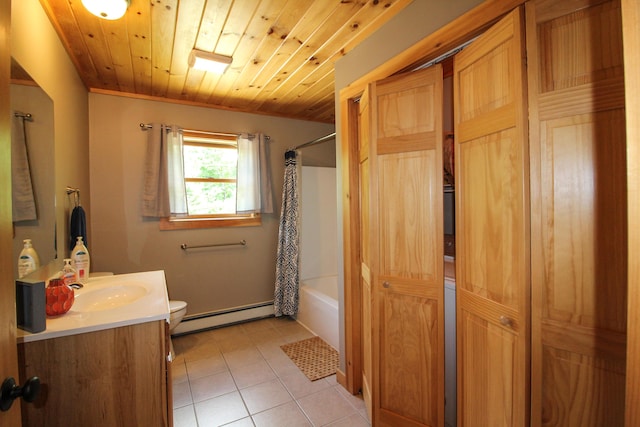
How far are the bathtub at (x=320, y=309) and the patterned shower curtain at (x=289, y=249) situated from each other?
0.41 ft

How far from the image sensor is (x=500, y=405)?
116 cm

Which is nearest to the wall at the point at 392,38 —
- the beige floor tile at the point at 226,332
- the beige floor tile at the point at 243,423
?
the beige floor tile at the point at 243,423

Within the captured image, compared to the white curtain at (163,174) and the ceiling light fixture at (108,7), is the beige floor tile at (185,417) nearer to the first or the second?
the white curtain at (163,174)

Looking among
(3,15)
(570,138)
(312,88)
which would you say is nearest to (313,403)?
(570,138)

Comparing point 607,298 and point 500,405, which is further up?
point 607,298

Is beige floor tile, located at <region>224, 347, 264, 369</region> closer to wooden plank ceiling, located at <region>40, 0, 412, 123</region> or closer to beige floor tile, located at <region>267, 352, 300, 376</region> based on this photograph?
beige floor tile, located at <region>267, 352, 300, 376</region>

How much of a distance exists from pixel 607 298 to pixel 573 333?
0.52 ft

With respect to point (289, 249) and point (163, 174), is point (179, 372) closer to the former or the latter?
point (289, 249)

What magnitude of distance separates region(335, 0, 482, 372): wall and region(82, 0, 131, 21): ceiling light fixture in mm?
1314

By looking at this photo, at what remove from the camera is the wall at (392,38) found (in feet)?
4.46

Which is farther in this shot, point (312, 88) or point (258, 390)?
point (312, 88)

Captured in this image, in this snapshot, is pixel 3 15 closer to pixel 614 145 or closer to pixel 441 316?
pixel 614 145

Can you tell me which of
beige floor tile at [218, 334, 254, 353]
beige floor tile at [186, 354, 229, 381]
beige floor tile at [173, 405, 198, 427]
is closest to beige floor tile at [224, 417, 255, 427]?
beige floor tile at [173, 405, 198, 427]

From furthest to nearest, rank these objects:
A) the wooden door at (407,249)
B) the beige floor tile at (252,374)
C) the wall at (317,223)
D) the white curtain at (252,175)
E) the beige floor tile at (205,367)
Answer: the wall at (317,223)
the white curtain at (252,175)
the beige floor tile at (205,367)
the beige floor tile at (252,374)
the wooden door at (407,249)
